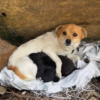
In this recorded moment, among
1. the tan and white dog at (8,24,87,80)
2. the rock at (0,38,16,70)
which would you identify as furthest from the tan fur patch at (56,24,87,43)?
the rock at (0,38,16,70)

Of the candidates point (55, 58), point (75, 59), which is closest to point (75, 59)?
point (75, 59)

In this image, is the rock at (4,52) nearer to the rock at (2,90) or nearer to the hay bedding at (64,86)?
the hay bedding at (64,86)

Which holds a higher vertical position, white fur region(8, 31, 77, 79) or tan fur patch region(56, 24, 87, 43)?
tan fur patch region(56, 24, 87, 43)

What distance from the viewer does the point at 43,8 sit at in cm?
181

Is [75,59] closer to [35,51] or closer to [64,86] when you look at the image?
[64,86]

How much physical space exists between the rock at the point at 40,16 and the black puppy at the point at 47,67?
42 centimetres

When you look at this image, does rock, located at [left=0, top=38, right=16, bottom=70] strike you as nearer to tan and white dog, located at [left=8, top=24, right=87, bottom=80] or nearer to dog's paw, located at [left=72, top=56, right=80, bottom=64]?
tan and white dog, located at [left=8, top=24, right=87, bottom=80]

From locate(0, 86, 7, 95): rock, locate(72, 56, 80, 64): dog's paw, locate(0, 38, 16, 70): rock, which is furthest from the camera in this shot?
locate(72, 56, 80, 64): dog's paw

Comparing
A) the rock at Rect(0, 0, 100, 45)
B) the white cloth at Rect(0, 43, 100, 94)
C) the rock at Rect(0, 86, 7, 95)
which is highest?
the rock at Rect(0, 0, 100, 45)

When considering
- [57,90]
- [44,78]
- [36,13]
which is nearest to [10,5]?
[36,13]

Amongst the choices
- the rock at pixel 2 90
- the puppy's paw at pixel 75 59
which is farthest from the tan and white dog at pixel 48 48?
the rock at pixel 2 90

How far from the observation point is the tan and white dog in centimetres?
165

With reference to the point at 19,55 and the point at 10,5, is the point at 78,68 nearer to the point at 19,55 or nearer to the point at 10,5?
the point at 19,55

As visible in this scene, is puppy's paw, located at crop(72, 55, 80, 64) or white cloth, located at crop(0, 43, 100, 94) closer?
white cloth, located at crop(0, 43, 100, 94)
